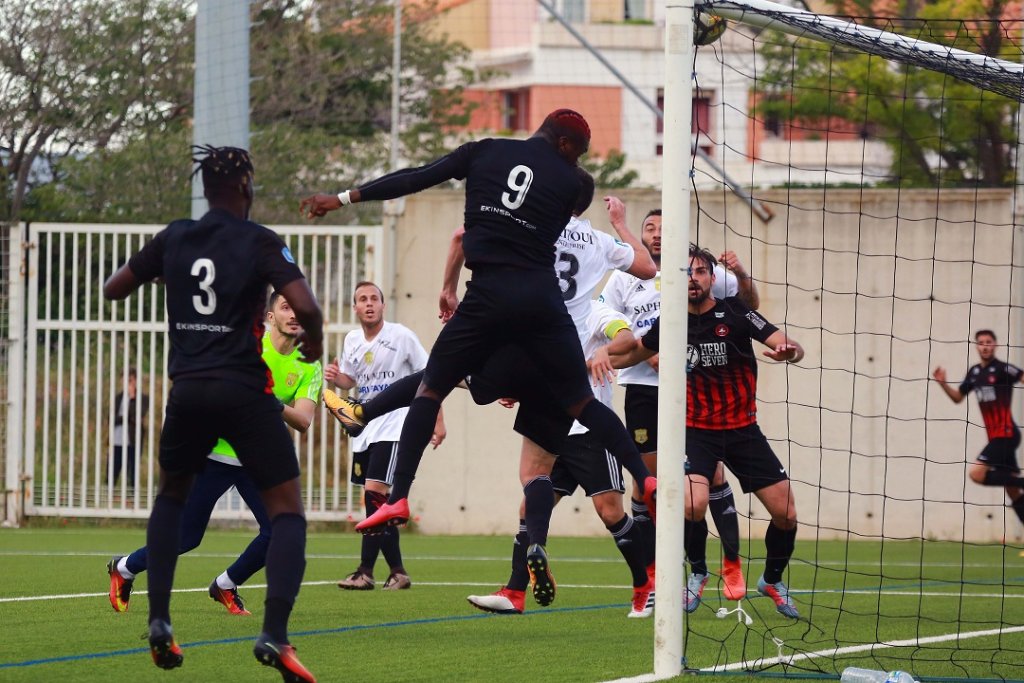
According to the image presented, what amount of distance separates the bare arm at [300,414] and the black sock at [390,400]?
0.42 meters

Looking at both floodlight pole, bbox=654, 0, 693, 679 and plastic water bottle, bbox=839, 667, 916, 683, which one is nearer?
plastic water bottle, bbox=839, 667, 916, 683

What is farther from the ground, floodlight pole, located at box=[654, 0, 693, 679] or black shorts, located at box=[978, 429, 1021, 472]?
floodlight pole, located at box=[654, 0, 693, 679]

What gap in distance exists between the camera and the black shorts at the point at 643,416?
395 inches

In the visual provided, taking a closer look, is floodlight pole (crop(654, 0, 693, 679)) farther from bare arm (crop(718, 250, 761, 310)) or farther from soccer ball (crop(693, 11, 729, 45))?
bare arm (crop(718, 250, 761, 310))

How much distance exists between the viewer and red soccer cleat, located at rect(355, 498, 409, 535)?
6773 mm

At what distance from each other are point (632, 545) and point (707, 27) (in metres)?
3.26

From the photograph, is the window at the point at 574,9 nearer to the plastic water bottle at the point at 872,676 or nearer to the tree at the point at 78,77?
the tree at the point at 78,77

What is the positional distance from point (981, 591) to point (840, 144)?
37.2m

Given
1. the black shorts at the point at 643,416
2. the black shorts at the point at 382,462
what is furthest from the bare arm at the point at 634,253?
the black shorts at the point at 382,462

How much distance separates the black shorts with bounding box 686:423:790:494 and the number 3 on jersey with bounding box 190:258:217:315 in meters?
3.98

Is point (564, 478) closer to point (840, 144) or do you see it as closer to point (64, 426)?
point (64, 426)

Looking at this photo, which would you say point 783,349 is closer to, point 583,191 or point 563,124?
point 583,191

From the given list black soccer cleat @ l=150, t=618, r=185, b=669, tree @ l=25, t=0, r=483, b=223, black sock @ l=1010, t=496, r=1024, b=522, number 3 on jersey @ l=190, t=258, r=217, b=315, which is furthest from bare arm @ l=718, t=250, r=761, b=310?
tree @ l=25, t=0, r=483, b=223

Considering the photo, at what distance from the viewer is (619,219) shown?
8.17 meters
